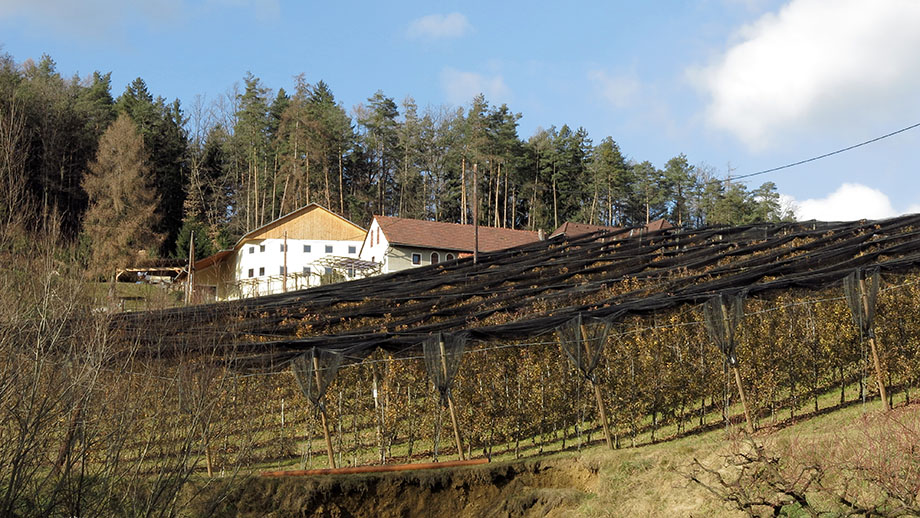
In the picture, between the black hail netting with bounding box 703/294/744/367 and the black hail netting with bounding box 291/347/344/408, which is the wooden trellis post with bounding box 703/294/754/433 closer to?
the black hail netting with bounding box 703/294/744/367

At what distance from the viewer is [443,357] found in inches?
591

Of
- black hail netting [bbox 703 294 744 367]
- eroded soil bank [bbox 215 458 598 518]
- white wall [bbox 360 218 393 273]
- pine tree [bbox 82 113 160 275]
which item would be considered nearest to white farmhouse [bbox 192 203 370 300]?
white wall [bbox 360 218 393 273]

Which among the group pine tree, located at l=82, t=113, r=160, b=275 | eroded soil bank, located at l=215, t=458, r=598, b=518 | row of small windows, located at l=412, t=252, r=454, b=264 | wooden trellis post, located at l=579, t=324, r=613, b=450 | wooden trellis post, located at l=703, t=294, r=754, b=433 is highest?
pine tree, located at l=82, t=113, r=160, b=275

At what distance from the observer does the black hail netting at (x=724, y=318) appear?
1462cm

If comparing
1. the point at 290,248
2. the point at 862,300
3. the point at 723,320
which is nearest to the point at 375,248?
the point at 290,248

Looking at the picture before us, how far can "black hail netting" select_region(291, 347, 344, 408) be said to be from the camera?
15562mm

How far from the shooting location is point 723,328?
48.2ft

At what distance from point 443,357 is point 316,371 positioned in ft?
8.60

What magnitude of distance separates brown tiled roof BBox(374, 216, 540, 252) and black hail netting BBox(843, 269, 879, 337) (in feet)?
103

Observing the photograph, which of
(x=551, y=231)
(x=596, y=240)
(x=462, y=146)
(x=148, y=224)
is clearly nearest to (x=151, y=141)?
(x=148, y=224)

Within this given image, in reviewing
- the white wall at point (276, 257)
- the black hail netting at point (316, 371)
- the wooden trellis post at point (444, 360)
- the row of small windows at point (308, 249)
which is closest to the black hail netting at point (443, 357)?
the wooden trellis post at point (444, 360)

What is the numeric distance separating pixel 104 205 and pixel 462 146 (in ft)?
86.9

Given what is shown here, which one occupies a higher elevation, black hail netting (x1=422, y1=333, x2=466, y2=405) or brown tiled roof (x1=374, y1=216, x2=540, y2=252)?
brown tiled roof (x1=374, y1=216, x2=540, y2=252)

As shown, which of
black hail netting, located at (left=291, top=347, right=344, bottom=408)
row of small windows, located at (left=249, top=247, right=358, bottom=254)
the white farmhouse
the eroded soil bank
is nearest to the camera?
the eroded soil bank
